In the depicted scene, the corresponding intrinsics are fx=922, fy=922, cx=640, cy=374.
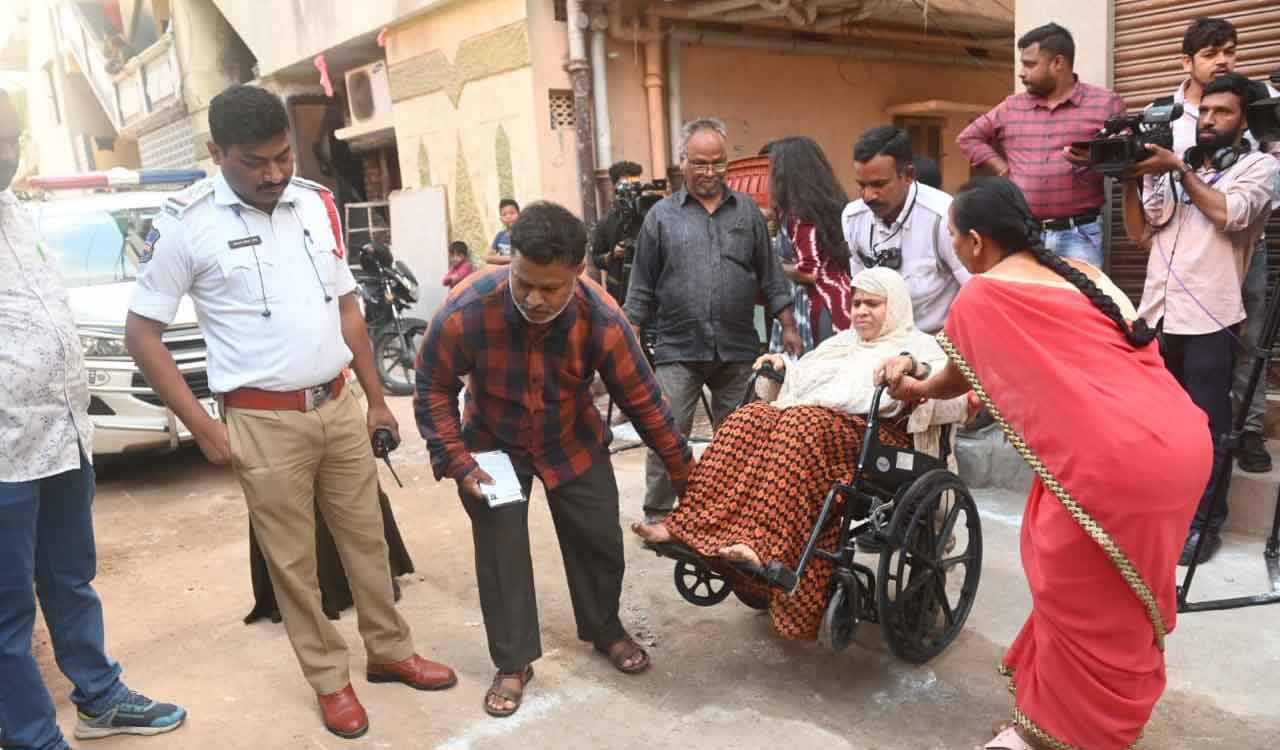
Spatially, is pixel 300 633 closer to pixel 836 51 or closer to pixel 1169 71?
pixel 1169 71

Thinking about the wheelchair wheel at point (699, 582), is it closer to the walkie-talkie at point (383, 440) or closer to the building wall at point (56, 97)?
the walkie-talkie at point (383, 440)

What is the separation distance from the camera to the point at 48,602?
2.86 m

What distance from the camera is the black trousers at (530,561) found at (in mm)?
3090

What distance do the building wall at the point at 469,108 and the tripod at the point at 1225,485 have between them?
614 centimetres

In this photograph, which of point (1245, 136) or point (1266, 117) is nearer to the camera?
point (1266, 117)

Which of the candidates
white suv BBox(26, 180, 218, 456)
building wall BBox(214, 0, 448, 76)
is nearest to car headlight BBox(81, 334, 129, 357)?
white suv BBox(26, 180, 218, 456)

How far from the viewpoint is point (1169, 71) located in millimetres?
4500

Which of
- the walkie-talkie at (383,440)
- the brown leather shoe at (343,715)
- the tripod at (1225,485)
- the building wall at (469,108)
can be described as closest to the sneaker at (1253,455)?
the tripod at (1225,485)

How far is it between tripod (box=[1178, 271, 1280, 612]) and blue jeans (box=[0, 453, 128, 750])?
3723mm

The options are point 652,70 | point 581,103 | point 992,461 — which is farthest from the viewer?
point 652,70

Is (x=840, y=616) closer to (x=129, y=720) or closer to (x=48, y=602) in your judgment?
(x=129, y=720)

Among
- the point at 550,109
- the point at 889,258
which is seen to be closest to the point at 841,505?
the point at 889,258

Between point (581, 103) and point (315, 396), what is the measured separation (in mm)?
5843

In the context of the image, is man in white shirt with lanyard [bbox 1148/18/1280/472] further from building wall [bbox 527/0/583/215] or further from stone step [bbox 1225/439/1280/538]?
building wall [bbox 527/0/583/215]
